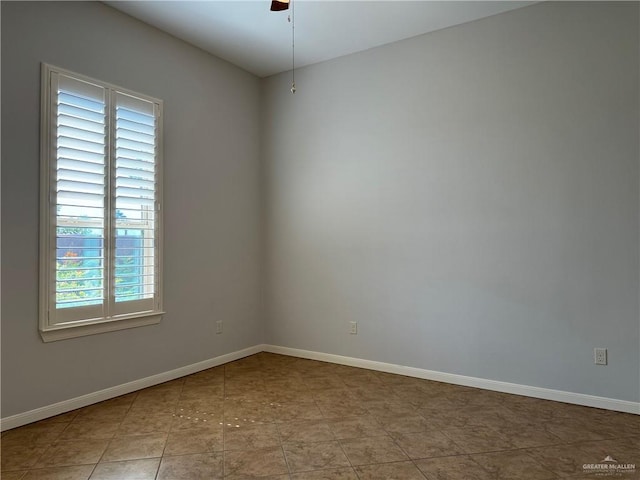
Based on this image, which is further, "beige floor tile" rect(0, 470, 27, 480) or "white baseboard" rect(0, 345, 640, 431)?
"white baseboard" rect(0, 345, 640, 431)

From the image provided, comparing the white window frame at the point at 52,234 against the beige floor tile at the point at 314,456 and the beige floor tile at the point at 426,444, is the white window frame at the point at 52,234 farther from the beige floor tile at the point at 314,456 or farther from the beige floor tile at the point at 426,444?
the beige floor tile at the point at 426,444

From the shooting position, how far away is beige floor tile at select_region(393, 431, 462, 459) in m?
2.40

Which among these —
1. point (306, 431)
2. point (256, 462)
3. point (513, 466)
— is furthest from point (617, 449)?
point (256, 462)

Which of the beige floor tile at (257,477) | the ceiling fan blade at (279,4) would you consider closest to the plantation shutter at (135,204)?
the ceiling fan blade at (279,4)

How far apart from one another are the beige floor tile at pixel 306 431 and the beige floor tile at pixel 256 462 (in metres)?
0.17

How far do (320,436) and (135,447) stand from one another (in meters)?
1.08

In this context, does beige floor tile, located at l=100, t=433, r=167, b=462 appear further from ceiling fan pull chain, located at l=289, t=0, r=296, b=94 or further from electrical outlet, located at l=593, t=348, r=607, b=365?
electrical outlet, located at l=593, t=348, r=607, b=365

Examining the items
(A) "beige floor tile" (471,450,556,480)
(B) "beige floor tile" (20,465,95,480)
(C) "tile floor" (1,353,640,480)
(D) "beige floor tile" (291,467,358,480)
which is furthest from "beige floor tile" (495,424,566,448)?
(B) "beige floor tile" (20,465,95,480)

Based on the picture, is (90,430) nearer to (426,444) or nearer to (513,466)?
(426,444)

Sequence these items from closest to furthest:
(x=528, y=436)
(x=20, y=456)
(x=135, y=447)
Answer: (x=20, y=456)
(x=135, y=447)
(x=528, y=436)

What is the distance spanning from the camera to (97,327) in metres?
3.20

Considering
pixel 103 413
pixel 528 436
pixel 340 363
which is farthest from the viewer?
pixel 340 363

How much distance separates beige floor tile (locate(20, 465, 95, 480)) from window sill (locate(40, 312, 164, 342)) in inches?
37.3

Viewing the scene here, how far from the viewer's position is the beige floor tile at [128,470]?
217cm
